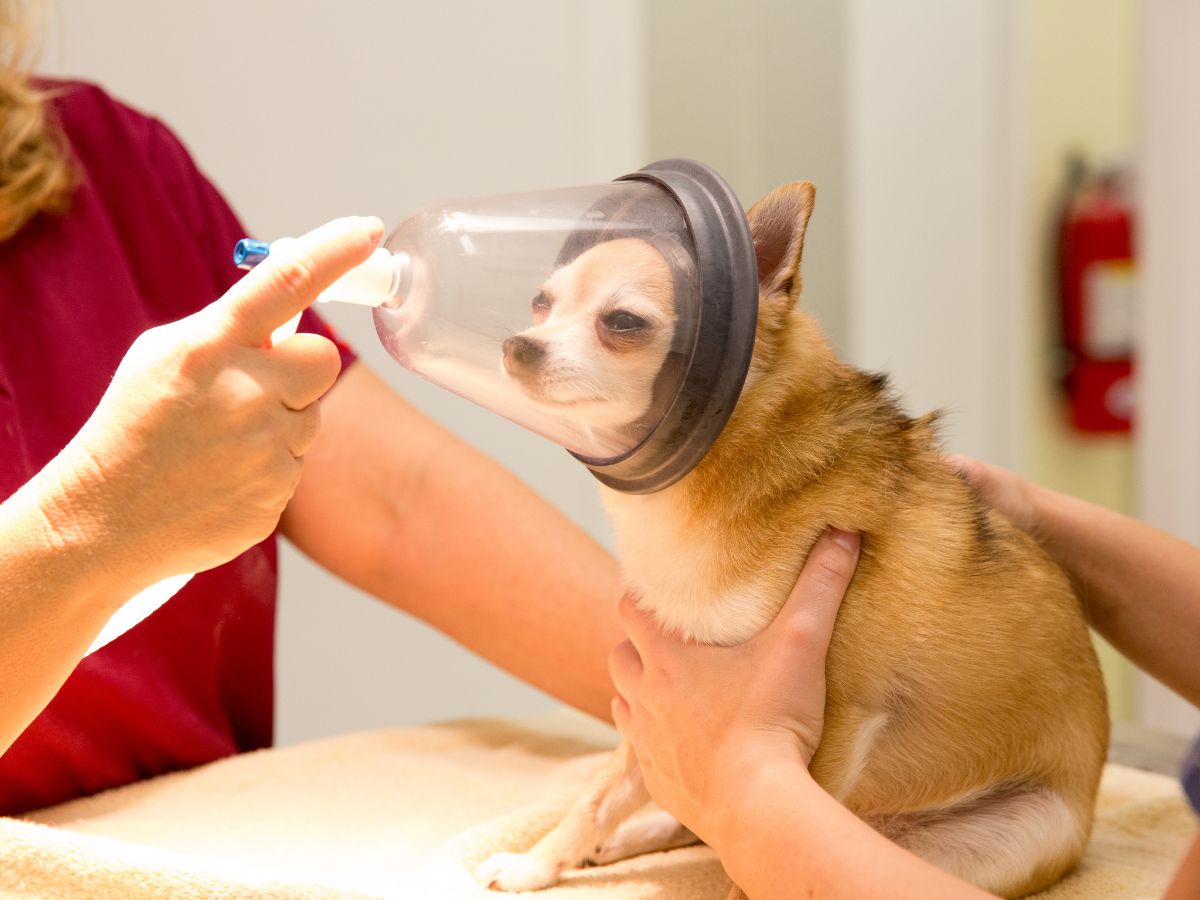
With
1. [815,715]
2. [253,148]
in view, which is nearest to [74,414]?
[815,715]

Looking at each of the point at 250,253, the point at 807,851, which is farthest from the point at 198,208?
the point at 807,851

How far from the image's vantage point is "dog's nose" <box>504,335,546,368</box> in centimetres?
73

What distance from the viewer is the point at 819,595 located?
763 mm

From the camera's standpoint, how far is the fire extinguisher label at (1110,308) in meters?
2.30

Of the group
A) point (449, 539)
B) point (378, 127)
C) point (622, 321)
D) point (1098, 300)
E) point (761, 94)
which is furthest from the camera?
point (1098, 300)

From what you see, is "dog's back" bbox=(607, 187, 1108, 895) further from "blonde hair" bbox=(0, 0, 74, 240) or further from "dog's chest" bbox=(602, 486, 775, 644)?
"blonde hair" bbox=(0, 0, 74, 240)

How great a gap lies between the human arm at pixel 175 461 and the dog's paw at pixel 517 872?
32 cm

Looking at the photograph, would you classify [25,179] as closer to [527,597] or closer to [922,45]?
[527,597]

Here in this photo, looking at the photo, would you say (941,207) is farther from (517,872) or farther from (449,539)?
(517,872)

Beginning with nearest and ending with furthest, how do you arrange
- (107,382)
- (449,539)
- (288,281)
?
(288,281) → (107,382) → (449,539)

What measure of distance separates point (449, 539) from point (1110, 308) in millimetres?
1675

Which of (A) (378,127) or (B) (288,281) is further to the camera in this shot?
(A) (378,127)

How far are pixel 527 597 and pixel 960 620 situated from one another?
435mm

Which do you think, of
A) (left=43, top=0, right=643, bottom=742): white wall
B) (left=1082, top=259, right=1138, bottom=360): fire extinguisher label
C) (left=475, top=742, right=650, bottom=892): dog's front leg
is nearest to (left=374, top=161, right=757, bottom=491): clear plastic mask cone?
(left=475, top=742, right=650, bottom=892): dog's front leg
